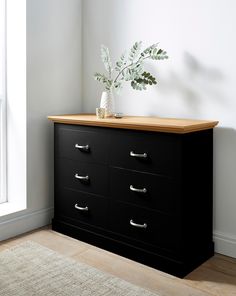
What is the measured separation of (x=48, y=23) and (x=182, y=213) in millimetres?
1626

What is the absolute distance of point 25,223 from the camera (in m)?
2.67

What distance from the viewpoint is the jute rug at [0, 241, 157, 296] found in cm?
186

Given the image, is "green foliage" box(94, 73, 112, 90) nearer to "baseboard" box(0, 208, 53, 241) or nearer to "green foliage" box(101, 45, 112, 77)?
"green foliage" box(101, 45, 112, 77)

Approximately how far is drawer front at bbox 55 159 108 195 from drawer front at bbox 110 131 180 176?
0.46 ft

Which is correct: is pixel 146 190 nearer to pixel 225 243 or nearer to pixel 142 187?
pixel 142 187

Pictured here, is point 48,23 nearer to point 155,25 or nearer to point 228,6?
point 155,25

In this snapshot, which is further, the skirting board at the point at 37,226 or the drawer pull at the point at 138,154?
the skirting board at the point at 37,226

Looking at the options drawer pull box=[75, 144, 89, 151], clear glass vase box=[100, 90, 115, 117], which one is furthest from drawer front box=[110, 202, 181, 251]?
clear glass vase box=[100, 90, 115, 117]

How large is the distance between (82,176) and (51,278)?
70cm

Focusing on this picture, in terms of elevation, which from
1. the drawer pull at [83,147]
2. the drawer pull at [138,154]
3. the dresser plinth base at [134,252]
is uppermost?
the drawer pull at [83,147]

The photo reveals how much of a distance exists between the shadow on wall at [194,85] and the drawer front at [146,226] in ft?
2.32

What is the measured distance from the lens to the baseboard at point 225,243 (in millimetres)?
2281

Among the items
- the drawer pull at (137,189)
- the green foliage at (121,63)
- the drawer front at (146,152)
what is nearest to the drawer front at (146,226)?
the drawer pull at (137,189)

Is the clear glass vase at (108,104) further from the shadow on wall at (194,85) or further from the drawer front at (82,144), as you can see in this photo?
the shadow on wall at (194,85)
